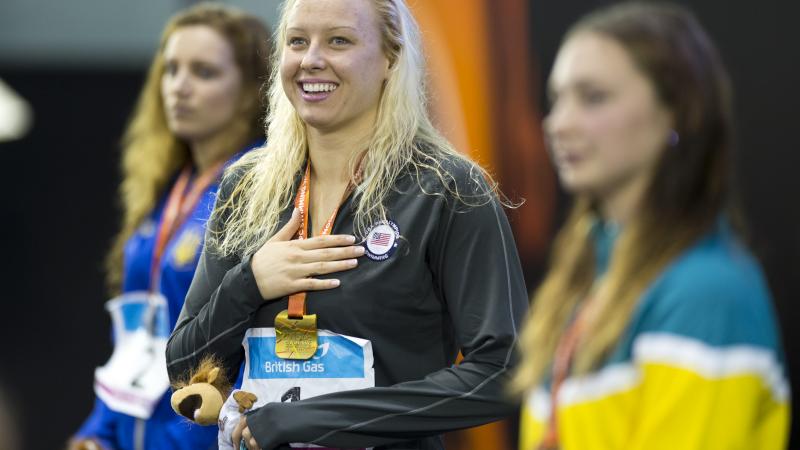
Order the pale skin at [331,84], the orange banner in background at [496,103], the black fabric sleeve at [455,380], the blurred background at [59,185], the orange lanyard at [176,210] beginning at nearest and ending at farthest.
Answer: the black fabric sleeve at [455,380]
the pale skin at [331,84]
the orange lanyard at [176,210]
the orange banner in background at [496,103]
the blurred background at [59,185]

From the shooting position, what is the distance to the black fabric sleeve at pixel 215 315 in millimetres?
2160

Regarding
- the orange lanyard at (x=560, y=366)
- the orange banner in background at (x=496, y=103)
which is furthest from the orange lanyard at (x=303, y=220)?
the orange banner in background at (x=496, y=103)

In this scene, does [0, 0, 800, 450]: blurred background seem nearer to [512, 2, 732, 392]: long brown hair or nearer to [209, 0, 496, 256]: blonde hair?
[209, 0, 496, 256]: blonde hair

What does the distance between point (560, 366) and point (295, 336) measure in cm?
73

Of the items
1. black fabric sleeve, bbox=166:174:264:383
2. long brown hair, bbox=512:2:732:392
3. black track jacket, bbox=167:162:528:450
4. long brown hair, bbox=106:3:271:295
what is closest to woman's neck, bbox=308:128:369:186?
black track jacket, bbox=167:162:528:450

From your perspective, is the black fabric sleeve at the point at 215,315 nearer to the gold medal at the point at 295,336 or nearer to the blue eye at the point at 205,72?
the gold medal at the point at 295,336

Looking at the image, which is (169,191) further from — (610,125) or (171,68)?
(610,125)

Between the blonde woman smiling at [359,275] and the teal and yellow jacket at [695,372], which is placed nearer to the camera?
the teal and yellow jacket at [695,372]

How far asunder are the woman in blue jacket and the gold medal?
0.87m

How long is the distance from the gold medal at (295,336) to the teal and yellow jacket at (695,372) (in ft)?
2.40

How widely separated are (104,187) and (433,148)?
379 cm

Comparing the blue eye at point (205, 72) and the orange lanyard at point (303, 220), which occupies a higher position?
the blue eye at point (205, 72)

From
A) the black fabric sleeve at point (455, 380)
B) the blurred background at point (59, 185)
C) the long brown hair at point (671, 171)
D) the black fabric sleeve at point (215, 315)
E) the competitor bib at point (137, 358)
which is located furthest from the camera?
the blurred background at point (59, 185)

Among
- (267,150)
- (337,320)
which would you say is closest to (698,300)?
(337,320)
